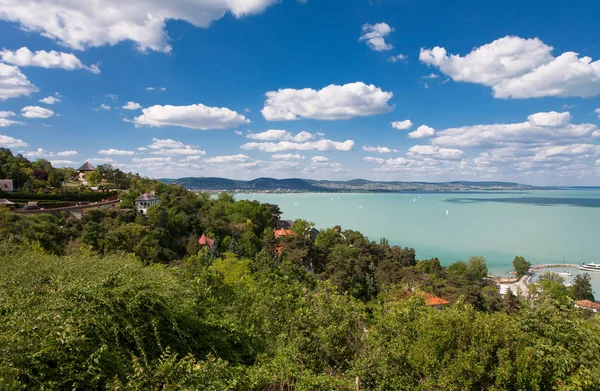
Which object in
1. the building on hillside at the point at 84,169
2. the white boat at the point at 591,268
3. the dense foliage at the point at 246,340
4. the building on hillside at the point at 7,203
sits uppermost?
the building on hillside at the point at 84,169

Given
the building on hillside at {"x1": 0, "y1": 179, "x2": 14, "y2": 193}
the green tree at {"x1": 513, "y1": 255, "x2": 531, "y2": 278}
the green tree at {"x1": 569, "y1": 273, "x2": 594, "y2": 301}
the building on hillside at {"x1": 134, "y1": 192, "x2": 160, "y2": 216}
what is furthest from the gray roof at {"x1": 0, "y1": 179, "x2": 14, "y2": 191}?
the green tree at {"x1": 513, "y1": 255, "x2": 531, "y2": 278}

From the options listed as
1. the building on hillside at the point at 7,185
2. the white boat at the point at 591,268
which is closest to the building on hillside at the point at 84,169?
the building on hillside at the point at 7,185

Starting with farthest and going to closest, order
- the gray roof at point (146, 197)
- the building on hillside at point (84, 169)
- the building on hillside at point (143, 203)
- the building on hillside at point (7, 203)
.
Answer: the building on hillside at point (84, 169), the gray roof at point (146, 197), the building on hillside at point (143, 203), the building on hillside at point (7, 203)

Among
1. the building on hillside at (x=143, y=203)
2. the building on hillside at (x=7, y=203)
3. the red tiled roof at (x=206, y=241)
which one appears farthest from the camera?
the building on hillside at (x=143, y=203)

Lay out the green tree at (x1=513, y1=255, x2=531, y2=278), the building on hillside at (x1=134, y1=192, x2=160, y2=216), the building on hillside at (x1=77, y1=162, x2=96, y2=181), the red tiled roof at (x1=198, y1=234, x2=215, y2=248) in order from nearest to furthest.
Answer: the red tiled roof at (x1=198, y1=234, x2=215, y2=248) → the building on hillside at (x1=134, y1=192, x2=160, y2=216) → the green tree at (x1=513, y1=255, x2=531, y2=278) → the building on hillside at (x1=77, y1=162, x2=96, y2=181)

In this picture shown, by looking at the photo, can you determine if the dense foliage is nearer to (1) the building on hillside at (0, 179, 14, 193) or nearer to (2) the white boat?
(1) the building on hillside at (0, 179, 14, 193)

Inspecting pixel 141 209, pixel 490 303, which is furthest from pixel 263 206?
pixel 490 303

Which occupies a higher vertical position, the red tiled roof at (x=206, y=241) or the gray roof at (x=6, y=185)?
the gray roof at (x=6, y=185)

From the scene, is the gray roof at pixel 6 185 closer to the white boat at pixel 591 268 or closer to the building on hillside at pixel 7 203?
the building on hillside at pixel 7 203

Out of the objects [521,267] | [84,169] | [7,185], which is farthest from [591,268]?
[84,169]

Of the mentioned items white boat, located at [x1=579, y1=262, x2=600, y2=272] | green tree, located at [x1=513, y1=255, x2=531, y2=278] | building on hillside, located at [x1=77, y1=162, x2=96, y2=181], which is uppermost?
building on hillside, located at [x1=77, y1=162, x2=96, y2=181]

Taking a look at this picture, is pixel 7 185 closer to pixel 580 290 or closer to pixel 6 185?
pixel 6 185

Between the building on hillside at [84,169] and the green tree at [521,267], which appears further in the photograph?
the building on hillside at [84,169]
